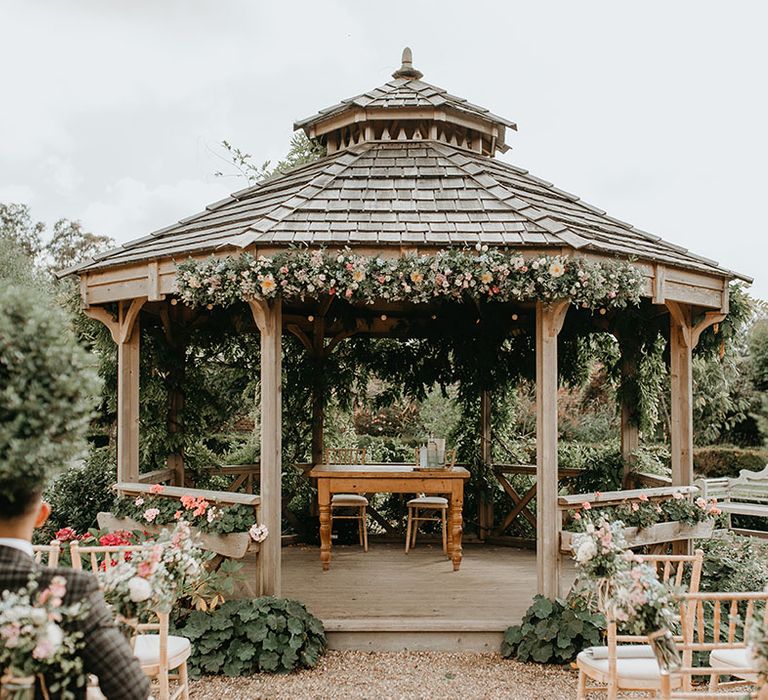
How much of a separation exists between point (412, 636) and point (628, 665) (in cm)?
241

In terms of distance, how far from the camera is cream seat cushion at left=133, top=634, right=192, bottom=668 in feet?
11.9

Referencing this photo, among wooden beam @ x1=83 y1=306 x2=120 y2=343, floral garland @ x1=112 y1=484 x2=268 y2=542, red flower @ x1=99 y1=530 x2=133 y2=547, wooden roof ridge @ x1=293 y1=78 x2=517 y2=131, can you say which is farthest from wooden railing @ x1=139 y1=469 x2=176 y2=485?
wooden roof ridge @ x1=293 y1=78 x2=517 y2=131

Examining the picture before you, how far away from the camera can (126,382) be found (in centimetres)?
683

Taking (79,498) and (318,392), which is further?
(318,392)

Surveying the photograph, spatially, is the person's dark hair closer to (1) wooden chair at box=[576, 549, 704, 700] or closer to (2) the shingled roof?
(1) wooden chair at box=[576, 549, 704, 700]

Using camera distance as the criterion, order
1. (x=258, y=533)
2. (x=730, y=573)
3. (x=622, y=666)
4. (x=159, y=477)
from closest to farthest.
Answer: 1. (x=622, y=666)
2. (x=258, y=533)
3. (x=730, y=573)
4. (x=159, y=477)

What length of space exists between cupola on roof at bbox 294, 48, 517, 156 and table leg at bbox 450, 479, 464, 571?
11.4 feet

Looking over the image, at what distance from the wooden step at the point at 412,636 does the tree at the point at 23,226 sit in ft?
87.1

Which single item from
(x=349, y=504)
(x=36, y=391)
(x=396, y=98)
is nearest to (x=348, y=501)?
(x=349, y=504)

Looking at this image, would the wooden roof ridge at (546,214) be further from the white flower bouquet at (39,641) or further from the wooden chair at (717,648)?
the white flower bouquet at (39,641)

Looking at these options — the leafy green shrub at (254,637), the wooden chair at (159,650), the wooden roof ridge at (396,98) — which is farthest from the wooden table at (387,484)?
the wooden roof ridge at (396,98)

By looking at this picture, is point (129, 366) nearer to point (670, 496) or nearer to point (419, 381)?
point (419, 381)

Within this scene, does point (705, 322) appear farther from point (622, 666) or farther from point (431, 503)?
point (622, 666)

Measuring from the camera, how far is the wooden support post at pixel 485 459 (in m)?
8.96
